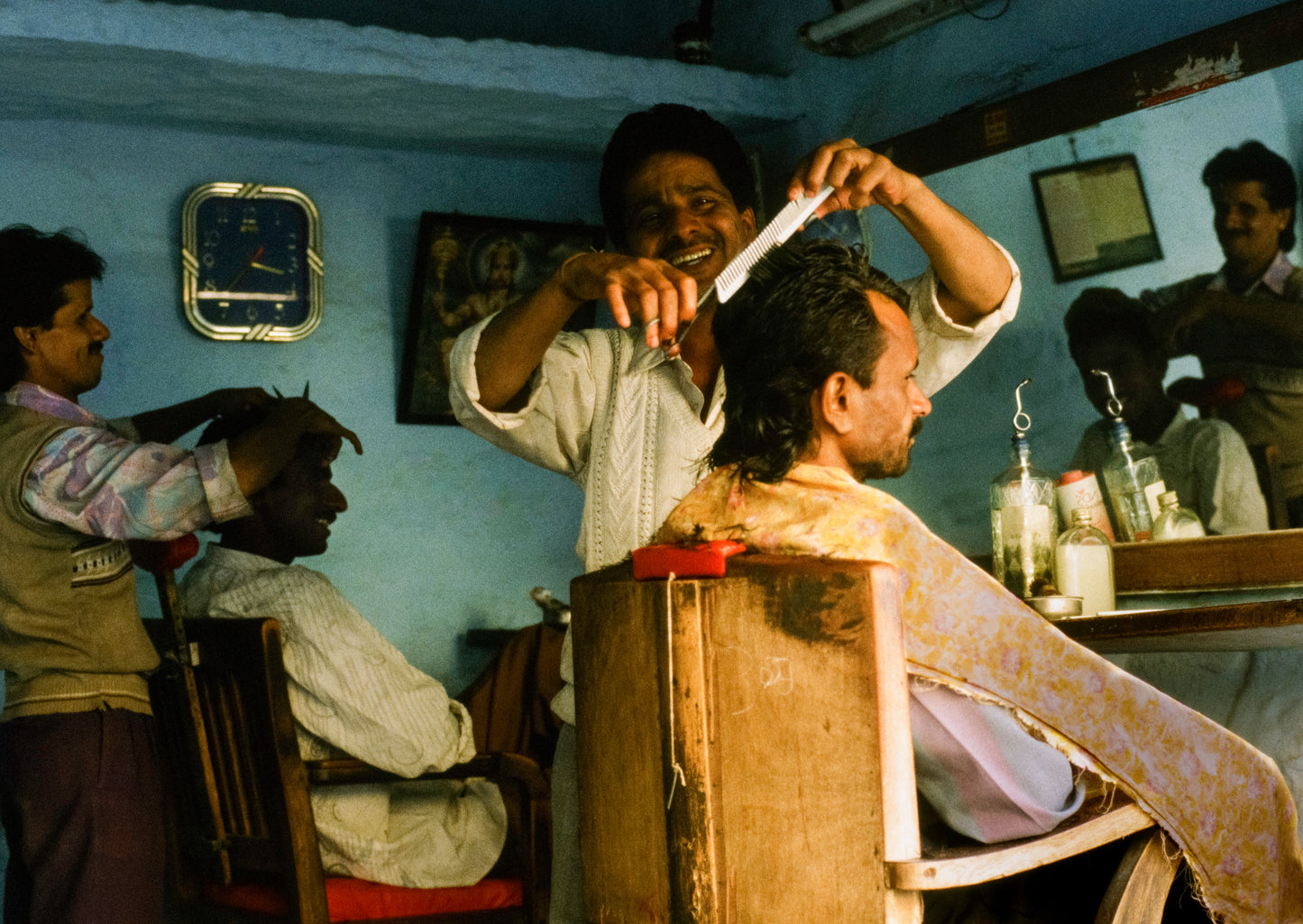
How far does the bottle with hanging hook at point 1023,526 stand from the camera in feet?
7.41

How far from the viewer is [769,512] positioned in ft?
4.25

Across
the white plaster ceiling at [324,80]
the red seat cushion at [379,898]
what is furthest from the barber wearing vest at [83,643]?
the white plaster ceiling at [324,80]

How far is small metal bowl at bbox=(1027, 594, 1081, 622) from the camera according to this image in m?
1.97

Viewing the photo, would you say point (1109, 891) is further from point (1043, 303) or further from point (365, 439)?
point (365, 439)

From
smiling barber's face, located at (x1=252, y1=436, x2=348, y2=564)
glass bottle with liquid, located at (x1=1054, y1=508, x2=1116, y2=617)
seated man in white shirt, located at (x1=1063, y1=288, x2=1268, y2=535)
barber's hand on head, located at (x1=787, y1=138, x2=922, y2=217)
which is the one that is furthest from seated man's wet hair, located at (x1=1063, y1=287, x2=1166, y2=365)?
smiling barber's face, located at (x1=252, y1=436, x2=348, y2=564)

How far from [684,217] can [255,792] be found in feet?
4.14

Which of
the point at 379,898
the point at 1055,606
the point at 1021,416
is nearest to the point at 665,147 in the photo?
the point at 1055,606

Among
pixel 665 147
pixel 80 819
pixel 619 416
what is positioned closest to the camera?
pixel 619 416

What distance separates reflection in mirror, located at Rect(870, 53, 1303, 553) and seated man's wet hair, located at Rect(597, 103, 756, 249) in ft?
3.20

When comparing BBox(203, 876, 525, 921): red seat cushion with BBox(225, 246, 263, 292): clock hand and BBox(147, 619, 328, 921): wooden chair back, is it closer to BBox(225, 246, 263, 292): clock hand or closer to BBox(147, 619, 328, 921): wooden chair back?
BBox(147, 619, 328, 921): wooden chair back

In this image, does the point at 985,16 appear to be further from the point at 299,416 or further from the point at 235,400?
the point at 235,400

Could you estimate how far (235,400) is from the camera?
109 inches

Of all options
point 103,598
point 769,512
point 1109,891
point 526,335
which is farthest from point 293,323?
point 1109,891

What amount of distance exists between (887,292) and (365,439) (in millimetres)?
2507
